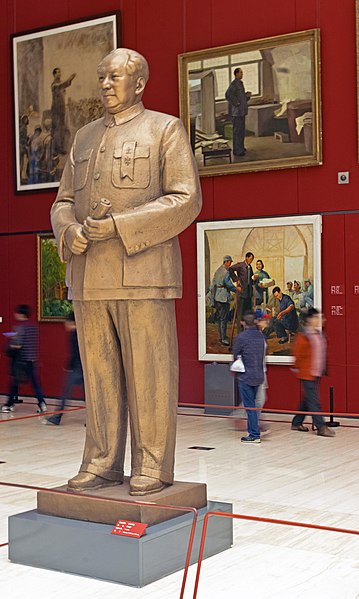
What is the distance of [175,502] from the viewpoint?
5.84 m

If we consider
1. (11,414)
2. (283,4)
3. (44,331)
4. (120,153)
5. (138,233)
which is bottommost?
(11,414)

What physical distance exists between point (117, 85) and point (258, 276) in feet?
30.0

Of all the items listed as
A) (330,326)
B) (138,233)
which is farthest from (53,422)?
(138,233)

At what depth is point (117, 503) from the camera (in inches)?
222

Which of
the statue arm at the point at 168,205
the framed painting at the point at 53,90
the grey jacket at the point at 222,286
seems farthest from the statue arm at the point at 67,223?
the framed painting at the point at 53,90

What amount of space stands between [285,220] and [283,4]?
3469 millimetres

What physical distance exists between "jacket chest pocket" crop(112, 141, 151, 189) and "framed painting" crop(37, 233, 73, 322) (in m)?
11.4

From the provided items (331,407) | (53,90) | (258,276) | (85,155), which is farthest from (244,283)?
(85,155)

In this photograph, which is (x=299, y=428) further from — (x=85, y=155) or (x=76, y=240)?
(x=76, y=240)

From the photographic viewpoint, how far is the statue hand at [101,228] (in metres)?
5.57

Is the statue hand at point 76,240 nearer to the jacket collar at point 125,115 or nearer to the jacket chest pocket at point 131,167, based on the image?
the jacket chest pocket at point 131,167

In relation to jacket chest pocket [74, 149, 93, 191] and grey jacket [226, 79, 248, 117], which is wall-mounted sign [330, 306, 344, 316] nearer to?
grey jacket [226, 79, 248, 117]

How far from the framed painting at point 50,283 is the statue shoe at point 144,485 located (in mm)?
11495

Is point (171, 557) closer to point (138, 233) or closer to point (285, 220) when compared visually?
point (138, 233)
